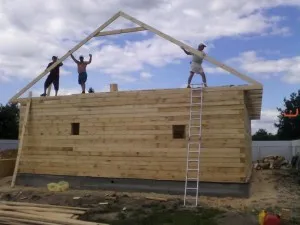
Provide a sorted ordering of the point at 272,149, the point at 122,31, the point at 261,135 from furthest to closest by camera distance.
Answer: the point at 261,135, the point at 272,149, the point at 122,31

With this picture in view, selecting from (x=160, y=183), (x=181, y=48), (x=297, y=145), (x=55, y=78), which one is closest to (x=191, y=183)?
(x=160, y=183)

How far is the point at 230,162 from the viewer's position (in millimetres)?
11781

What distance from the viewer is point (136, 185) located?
1290 cm

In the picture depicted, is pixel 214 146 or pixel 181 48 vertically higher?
pixel 181 48

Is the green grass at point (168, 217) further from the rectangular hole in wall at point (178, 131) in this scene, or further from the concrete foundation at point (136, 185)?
the rectangular hole in wall at point (178, 131)

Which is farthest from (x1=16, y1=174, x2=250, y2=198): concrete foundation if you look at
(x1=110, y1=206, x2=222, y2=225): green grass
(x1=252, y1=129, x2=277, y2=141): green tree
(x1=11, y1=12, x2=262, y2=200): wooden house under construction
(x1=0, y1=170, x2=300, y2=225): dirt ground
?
(x1=252, y1=129, x2=277, y2=141): green tree

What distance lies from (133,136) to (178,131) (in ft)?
4.96

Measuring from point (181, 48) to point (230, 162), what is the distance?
3917 mm

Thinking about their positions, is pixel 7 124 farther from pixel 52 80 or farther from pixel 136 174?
pixel 136 174

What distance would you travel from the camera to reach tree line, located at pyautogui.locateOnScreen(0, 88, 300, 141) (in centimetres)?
3816

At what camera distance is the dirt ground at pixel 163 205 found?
9.26m

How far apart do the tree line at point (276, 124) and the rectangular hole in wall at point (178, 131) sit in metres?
21.8

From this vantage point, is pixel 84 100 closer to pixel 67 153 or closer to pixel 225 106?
pixel 67 153

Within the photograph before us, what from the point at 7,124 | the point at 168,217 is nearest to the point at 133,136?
the point at 168,217
